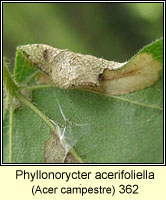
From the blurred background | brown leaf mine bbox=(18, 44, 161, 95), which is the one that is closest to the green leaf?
brown leaf mine bbox=(18, 44, 161, 95)

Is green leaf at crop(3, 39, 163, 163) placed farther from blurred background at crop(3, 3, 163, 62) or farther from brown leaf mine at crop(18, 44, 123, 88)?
blurred background at crop(3, 3, 163, 62)

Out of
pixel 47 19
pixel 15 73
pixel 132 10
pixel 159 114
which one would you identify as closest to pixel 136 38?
pixel 132 10

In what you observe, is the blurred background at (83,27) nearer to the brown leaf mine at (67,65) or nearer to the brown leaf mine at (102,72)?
the brown leaf mine at (67,65)

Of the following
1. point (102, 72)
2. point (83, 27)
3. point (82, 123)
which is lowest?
point (82, 123)

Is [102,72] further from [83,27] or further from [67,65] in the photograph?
[83,27]

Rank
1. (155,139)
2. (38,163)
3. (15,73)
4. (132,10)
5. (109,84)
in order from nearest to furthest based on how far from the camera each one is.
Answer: (155,139), (109,84), (38,163), (15,73), (132,10)

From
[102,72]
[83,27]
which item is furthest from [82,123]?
[83,27]

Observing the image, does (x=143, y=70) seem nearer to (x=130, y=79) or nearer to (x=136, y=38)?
(x=130, y=79)
